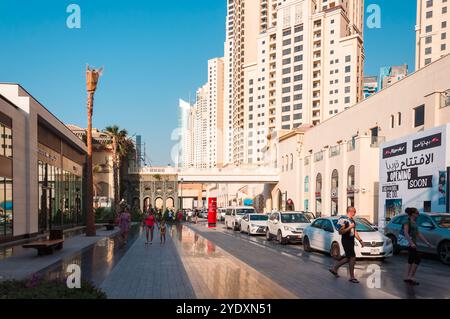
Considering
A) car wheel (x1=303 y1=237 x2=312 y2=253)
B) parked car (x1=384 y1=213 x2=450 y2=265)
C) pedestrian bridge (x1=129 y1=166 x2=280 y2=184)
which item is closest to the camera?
parked car (x1=384 y1=213 x2=450 y2=265)

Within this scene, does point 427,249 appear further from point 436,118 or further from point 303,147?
point 303,147

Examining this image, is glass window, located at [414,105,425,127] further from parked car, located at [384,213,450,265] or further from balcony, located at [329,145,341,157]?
parked car, located at [384,213,450,265]

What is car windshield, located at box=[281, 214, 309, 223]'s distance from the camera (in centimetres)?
2258

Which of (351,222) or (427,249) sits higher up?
(351,222)

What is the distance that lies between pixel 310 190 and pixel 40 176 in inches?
1160

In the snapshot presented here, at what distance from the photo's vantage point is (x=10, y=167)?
20.8 meters

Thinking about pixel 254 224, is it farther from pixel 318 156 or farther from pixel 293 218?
pixel 318 156

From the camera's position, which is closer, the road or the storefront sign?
the road

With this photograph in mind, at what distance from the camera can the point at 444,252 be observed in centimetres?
1392

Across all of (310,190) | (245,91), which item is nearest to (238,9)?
(245,91)

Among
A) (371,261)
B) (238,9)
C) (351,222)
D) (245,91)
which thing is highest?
(238,9)

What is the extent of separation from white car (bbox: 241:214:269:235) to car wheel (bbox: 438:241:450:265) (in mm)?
14205

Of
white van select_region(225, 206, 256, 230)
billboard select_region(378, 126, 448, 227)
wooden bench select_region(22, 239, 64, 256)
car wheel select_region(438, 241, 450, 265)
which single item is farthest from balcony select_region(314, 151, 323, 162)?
wooden bench select_region(22, 239, 64, 256)

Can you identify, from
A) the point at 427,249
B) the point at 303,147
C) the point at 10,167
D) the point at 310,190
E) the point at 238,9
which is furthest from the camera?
the point at 238,9
